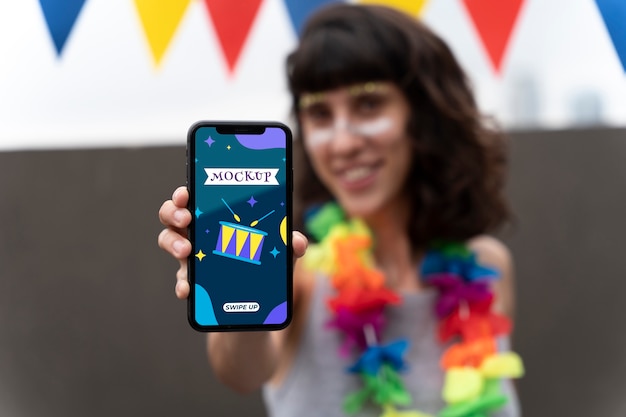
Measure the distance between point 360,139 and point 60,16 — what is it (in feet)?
1.80

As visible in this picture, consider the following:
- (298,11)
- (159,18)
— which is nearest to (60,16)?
(159,18)

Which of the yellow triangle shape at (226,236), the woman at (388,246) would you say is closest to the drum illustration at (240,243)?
the yellow triangle shape at (226,236)

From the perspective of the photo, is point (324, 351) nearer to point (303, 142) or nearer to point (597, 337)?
point (303, 142)

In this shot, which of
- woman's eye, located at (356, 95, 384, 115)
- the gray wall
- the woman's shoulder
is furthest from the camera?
the gray wall

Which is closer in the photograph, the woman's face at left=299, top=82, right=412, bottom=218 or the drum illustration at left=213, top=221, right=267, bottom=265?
the drum illustration at left=213, top=221, right=267, bottom=265

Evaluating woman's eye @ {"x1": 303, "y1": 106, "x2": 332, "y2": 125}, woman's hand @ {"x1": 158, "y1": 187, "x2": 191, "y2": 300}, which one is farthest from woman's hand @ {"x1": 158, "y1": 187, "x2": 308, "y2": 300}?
woman's eye @ {"x1": 303, "y1": 106, "x2": 332, "y2": 125}

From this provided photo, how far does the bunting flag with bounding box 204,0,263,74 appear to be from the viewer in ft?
4.25

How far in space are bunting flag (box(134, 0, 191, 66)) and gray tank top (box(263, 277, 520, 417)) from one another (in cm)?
53

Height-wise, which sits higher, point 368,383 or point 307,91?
point 307,91

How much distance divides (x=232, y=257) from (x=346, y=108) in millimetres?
679

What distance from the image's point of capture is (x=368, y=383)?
124 centimetres

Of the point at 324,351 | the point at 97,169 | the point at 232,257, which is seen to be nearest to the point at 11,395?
the point at 97,169

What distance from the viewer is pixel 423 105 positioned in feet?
4.38

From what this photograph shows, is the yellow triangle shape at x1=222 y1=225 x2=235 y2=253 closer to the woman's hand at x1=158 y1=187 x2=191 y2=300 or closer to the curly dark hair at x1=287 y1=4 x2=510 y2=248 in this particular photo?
the woman's hand at x1=158 y1=187 x2=191 y2=300
